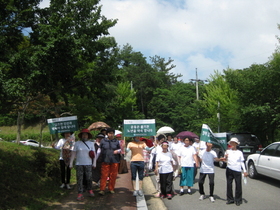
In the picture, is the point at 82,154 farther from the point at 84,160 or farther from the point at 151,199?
the point at 151,199

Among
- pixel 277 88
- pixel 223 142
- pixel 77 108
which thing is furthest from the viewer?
pixel 77 108

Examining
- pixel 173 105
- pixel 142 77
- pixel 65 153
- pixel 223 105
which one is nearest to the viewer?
pixel 65 153

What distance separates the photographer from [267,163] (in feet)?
34.6

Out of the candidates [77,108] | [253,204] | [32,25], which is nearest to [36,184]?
[32,25]

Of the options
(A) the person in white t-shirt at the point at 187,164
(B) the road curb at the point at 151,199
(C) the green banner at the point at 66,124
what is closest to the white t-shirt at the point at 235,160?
(A) the person in white t-shirt at the point at 187,164

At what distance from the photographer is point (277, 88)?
18594 millimetres

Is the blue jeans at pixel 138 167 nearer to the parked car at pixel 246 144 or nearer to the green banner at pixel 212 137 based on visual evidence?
the green banner at pixel 212 137

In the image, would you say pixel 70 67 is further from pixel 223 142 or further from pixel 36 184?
Result: pixel 223 142

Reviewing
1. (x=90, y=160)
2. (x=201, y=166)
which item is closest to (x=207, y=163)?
(x=201, y=166)

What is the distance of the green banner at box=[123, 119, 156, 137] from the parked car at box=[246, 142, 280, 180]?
429 cm

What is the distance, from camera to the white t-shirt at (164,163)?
26.1 ft

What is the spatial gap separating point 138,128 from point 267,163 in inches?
196

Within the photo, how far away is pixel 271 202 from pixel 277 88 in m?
12.5

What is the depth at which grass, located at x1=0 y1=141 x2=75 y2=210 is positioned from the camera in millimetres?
6676
